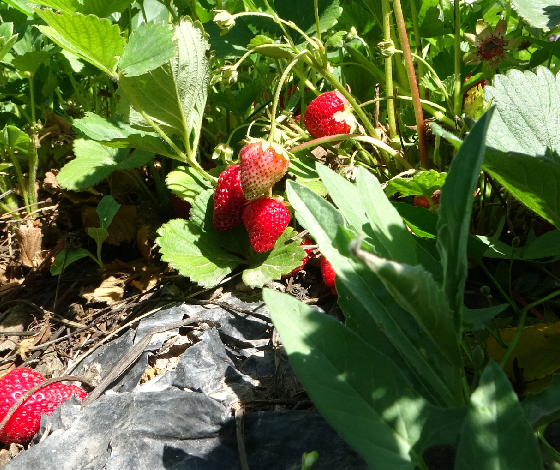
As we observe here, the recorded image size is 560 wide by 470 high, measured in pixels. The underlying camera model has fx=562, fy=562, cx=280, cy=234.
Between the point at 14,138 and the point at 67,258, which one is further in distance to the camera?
the point at 14,138

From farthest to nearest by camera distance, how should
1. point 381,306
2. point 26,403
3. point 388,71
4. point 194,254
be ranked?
point 194,254 → point 388,71 → point 26,403 → point 381,306

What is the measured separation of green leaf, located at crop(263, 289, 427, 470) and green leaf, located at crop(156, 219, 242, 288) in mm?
710

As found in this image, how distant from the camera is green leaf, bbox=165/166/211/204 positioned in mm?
1402

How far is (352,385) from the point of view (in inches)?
23.6

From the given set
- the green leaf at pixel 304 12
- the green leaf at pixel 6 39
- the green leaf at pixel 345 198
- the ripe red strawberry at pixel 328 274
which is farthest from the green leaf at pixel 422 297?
the green leaf at pixel 6 39

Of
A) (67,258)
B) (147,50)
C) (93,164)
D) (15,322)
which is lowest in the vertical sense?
(15,322)

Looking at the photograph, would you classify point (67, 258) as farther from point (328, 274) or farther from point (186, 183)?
point (328, 274)

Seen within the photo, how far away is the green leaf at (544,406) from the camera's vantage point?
60 centimetres

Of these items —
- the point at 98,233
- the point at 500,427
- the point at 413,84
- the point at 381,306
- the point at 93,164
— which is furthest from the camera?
the point at 93,164

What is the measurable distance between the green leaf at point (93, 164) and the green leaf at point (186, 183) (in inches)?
5.7

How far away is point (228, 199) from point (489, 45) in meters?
0.67

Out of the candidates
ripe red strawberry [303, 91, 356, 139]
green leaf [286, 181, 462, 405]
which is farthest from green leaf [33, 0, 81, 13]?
green leaf [286, 181, 462, 405]

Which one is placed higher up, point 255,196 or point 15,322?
point 255,196

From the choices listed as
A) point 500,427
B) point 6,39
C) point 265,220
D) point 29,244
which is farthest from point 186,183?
point 500,427
